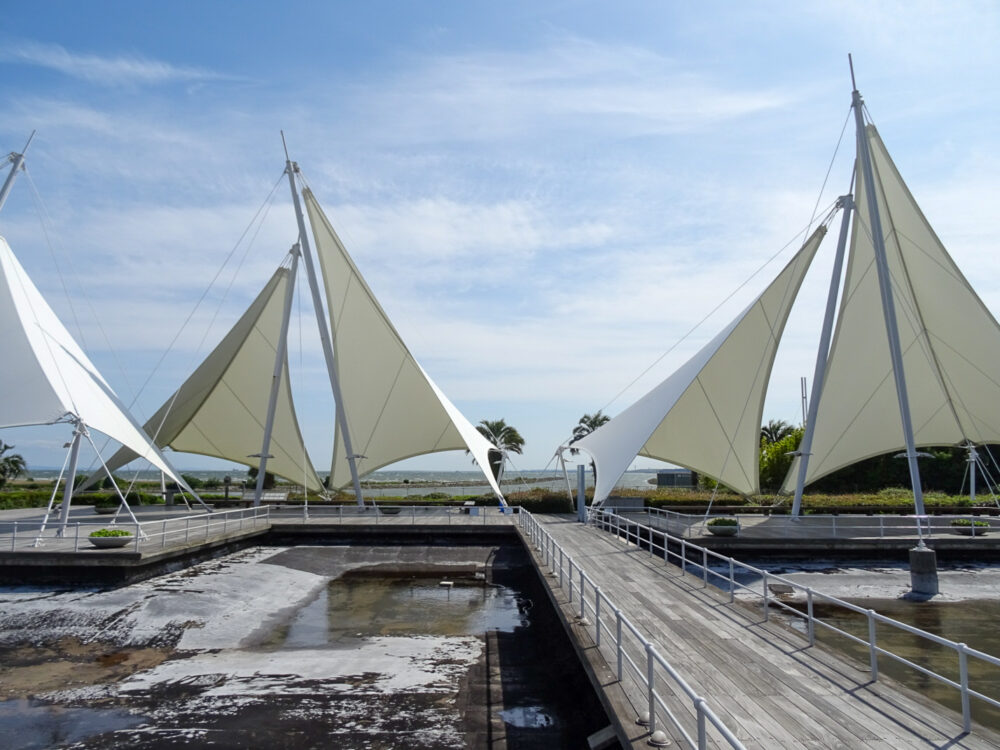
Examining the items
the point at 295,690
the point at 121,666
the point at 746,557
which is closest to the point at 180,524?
the point at 121,666

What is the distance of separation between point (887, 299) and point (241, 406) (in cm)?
2895

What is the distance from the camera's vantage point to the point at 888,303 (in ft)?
75.9

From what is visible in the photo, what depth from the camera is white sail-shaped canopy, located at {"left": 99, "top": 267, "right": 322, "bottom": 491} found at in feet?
114

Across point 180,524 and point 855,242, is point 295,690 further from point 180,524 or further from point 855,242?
point 855,242

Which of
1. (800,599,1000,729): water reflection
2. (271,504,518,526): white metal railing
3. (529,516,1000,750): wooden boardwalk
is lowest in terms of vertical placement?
(800,599,1000,729): water reflection

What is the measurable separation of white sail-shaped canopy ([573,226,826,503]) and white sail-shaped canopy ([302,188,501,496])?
793 cm

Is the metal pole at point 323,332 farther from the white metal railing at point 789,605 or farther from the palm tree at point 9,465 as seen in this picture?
the palm tree at point 9,465

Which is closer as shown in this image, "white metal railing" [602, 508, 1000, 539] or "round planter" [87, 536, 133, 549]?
"round planter" [87, 536, 133, 549]

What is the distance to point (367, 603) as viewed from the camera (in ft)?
58.6

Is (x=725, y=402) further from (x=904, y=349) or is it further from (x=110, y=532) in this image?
(x=110, y=532)

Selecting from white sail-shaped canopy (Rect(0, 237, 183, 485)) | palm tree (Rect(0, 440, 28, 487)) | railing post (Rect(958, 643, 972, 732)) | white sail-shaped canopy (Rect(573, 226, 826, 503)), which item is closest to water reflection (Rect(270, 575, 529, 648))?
white sail-shaped canopy (Rect(573, 226, 826, 503))

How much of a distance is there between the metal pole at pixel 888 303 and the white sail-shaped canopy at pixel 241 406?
78.1 feet

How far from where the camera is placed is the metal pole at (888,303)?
21.9 meters

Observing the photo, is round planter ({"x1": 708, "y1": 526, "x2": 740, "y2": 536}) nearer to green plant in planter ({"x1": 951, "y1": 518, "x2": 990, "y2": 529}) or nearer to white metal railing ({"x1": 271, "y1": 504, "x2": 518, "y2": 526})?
green plant in planter ({"x1": 951, "y1": 518, "x2": 990, "y2": 529})
